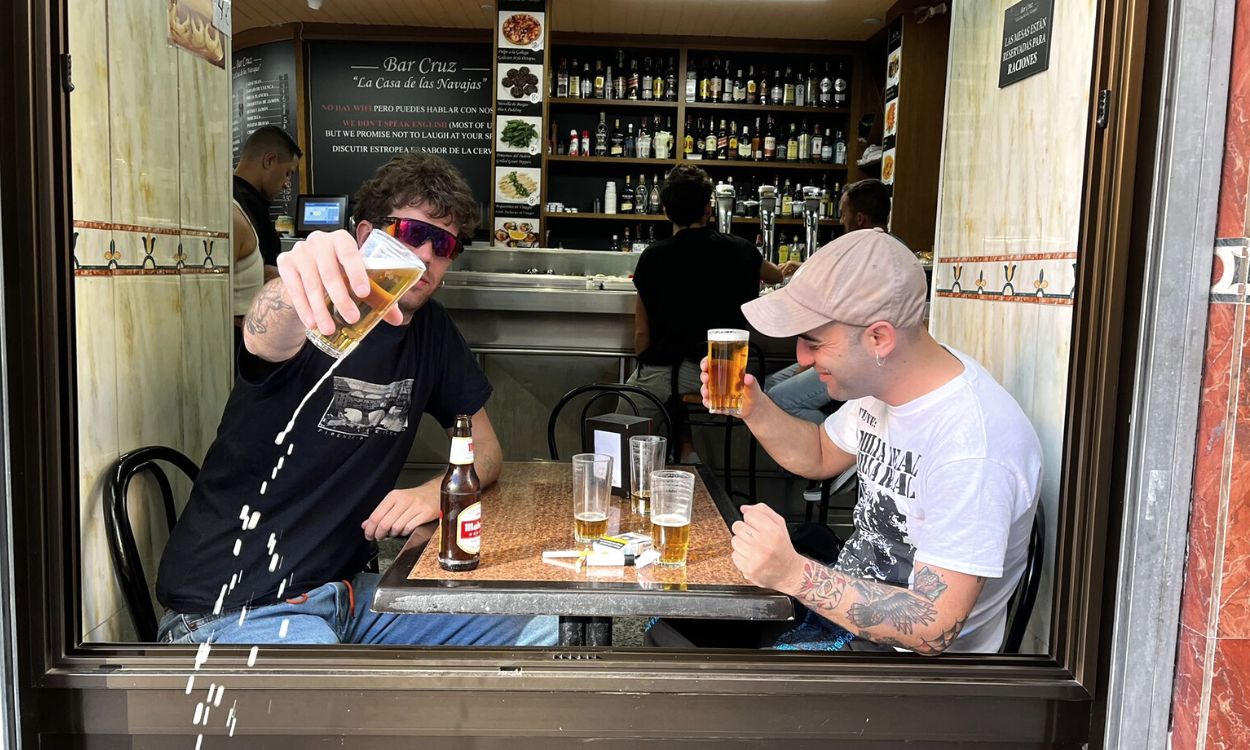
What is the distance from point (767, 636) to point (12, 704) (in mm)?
1527

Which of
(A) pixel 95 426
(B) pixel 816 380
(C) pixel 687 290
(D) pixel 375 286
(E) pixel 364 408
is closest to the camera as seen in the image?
(D) pixel 375 286

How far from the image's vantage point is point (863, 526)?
6.87 feet

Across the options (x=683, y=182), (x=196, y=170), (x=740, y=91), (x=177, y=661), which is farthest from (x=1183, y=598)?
(x=740, y=91)

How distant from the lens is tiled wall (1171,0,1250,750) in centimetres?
140

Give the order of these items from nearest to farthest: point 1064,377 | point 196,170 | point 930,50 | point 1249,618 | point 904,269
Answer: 1. point 1249,618
2. point 904,269
3. point 1064,377
4. point 196,170
5. point 930,50

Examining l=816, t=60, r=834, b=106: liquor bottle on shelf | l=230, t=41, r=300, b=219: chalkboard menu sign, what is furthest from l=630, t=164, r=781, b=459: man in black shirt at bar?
l=230, t=41, r=300, b=219: chalkboard menu sign

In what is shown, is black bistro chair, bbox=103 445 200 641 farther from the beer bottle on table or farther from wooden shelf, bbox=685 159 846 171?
wooden shelf, bbox=685 159 846 171

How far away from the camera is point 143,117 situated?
2.15 meters

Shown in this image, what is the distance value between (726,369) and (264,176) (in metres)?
3.09

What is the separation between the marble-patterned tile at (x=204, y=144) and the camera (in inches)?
95.5

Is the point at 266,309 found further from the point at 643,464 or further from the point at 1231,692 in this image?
the point at 1231,692

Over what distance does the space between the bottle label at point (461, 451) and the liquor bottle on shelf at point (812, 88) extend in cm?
702

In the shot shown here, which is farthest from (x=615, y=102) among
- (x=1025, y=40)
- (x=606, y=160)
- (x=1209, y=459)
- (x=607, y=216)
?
(x=1209, y=459)

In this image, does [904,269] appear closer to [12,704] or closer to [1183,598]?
[1183,598]
